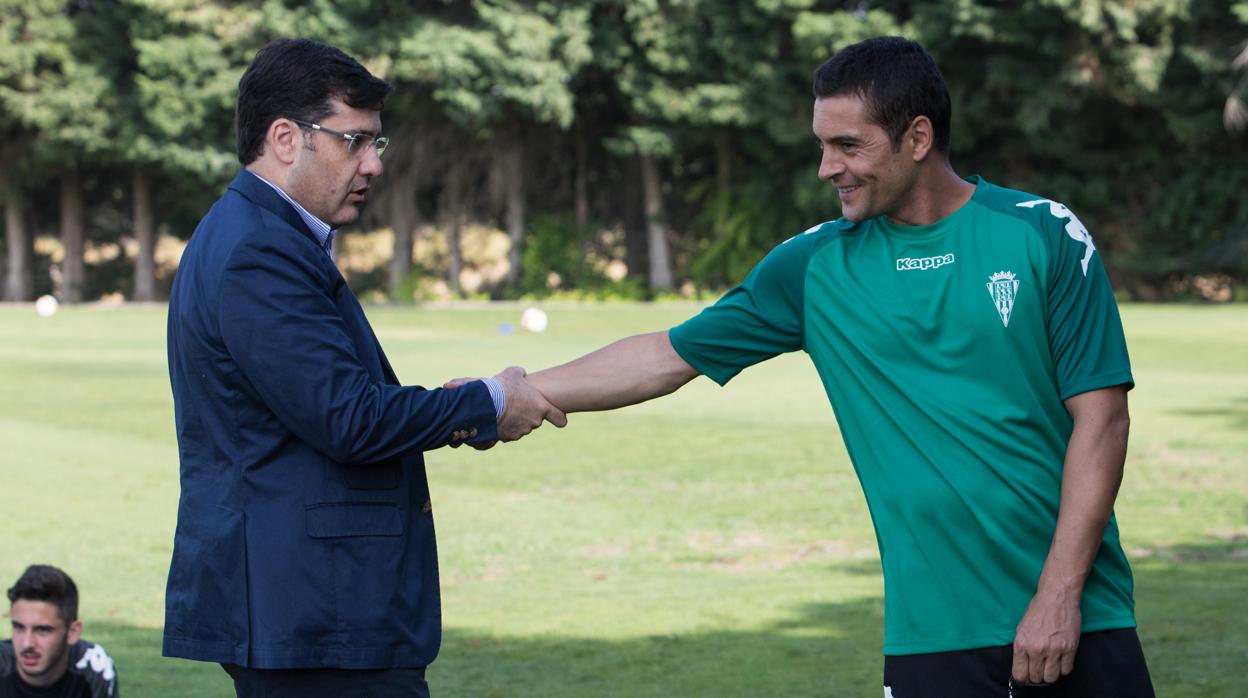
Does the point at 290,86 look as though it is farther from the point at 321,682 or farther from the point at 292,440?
the point at 321,682

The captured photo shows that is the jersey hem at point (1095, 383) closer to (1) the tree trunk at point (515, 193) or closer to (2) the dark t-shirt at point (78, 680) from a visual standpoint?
(2) the dark t-shirt at point (78, 680)

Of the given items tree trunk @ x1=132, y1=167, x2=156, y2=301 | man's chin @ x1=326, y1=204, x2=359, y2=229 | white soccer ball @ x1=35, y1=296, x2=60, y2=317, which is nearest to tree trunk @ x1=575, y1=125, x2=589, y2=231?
tree trunk @ x1=132, y1=167, x2=156, y2=301

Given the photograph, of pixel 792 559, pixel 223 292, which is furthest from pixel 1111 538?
pixel 792 559

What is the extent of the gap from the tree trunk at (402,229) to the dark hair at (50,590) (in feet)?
147

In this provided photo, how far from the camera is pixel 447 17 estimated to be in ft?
162

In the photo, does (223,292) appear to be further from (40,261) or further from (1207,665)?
(40,261)

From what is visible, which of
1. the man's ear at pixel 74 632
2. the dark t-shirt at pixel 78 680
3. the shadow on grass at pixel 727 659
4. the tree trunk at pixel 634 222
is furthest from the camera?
the tree trunk at pixel 634 222

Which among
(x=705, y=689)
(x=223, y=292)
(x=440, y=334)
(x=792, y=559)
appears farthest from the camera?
(x=440, y=334)

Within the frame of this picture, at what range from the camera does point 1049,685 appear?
3.47m

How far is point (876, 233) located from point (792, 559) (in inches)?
314

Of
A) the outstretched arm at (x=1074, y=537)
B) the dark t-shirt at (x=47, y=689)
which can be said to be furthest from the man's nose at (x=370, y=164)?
the dark t-shirt at (x=47, y=689)

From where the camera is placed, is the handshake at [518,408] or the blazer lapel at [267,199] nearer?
the blazer lapel at [267,199]

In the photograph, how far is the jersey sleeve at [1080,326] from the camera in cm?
346

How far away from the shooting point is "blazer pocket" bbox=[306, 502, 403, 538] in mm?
3436
